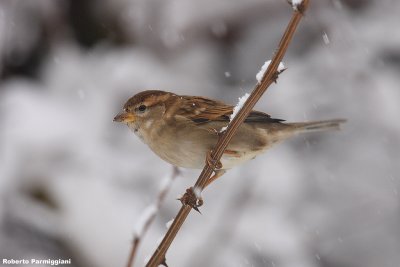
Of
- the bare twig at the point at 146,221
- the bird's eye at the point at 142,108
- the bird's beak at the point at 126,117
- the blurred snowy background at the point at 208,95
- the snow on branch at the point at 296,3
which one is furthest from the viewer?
the blurred snowy background at the point at 208,95

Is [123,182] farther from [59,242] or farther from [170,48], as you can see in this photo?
[170,48]

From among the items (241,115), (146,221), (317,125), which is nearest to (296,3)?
(241,115)

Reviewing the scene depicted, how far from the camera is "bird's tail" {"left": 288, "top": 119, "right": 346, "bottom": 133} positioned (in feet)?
11.2

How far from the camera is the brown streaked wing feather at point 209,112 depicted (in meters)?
3.45

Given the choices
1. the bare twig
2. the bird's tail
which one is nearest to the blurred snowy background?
the bird's tail

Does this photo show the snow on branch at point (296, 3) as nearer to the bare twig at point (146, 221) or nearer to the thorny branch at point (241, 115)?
the thorny branch at point (241, 115)

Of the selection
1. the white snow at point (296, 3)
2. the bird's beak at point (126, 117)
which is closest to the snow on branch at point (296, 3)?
the white snow at point (296, 3)

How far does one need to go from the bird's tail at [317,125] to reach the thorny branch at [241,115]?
129 centimetres

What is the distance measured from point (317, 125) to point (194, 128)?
76 centimetres

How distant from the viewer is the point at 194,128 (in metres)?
3.36

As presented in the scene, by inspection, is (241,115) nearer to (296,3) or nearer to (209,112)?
(296,3)

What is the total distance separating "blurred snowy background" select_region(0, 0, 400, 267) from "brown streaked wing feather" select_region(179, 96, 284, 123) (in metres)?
1.68

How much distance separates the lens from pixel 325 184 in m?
6.45

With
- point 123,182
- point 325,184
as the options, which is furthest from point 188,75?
point 325,184
